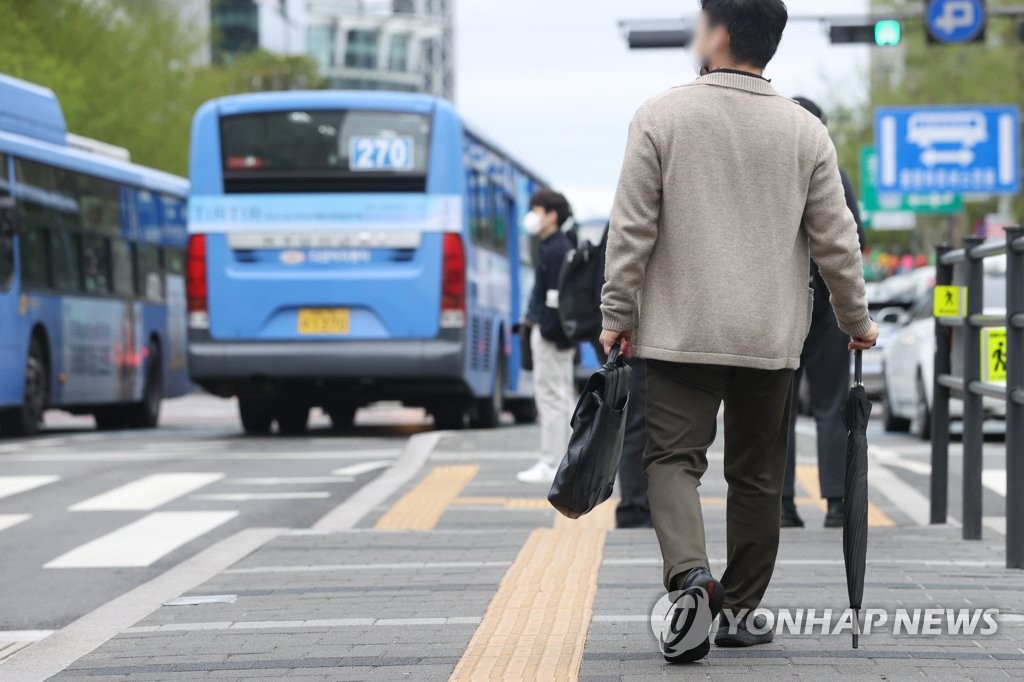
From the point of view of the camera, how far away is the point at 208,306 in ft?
59.2

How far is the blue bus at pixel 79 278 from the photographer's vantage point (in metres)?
18.6

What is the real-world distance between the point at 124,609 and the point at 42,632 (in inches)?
11.0

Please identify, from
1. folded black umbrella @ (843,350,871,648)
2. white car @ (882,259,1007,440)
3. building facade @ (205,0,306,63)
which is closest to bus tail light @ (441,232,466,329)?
white car @ (882,259,1007,440)

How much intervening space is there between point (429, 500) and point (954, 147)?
78.5 ft

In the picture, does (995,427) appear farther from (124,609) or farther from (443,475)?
(124,609)

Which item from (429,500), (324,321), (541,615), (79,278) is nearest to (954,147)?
(79,278)

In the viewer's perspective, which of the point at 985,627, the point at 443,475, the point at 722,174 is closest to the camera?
the point at 722,174

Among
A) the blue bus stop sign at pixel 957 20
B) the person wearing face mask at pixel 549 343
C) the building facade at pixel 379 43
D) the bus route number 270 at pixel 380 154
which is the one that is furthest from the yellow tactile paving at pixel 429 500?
the building facade at pixel 379 43

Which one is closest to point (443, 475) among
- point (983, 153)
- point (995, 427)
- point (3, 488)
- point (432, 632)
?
point (3, 488)

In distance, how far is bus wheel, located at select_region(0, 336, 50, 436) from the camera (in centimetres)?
1880

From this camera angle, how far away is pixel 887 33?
21.9m

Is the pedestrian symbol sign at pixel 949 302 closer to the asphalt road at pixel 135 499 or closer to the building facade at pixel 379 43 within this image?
the asphalt road at pixel 135 499

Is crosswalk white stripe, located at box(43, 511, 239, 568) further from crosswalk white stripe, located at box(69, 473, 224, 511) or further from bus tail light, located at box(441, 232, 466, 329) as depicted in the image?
bus tail light, located at box(441, 232, 466, 329)

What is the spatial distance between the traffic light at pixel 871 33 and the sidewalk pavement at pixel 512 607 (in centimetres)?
1275
